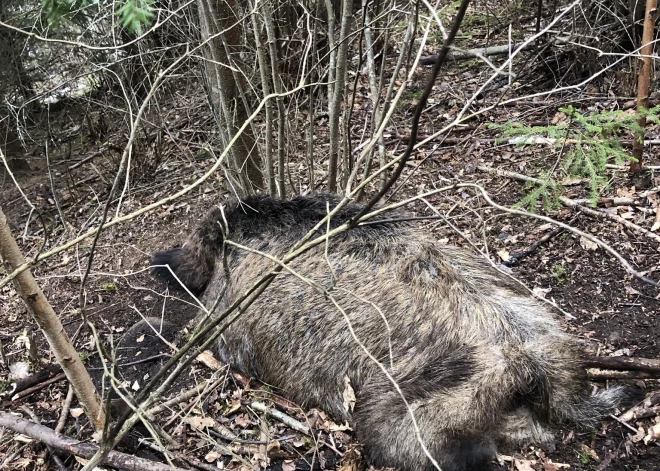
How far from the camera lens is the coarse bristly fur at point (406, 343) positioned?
2.96 meters

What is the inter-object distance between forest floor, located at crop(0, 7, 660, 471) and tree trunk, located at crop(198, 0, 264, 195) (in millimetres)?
1134

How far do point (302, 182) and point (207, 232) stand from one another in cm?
212

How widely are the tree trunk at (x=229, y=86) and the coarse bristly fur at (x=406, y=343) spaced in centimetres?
95

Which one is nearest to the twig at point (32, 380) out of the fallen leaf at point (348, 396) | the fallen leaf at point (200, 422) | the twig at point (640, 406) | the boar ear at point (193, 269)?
the boar ear at point (193, 269)

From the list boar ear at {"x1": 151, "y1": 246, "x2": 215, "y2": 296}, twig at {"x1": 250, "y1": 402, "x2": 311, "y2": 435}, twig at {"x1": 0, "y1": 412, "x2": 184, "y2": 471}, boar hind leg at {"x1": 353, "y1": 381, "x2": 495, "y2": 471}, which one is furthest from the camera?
boar ear at {"x1": 151, "y1": 246, "x2": 215, "y2": 296}

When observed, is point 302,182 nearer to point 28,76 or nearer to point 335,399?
point 335,399

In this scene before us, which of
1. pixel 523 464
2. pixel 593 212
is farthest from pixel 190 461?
pixel 593 212

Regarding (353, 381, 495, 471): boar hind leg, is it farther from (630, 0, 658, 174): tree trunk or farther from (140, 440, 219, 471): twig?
(630, 0, 658, 174): tree trunk

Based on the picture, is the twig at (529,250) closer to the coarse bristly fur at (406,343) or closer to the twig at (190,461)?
the coarse bristly fur at (406,343)

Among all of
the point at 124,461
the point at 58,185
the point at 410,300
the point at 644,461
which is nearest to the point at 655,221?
the point at 644,461

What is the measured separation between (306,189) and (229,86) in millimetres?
1518

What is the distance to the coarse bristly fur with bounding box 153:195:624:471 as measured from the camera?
2965 mm

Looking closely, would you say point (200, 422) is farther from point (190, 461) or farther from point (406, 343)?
point (406, 343)

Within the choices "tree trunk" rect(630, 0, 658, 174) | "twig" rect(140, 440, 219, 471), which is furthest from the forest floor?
"tree trunk" rect(630, 0, 658, 174)
